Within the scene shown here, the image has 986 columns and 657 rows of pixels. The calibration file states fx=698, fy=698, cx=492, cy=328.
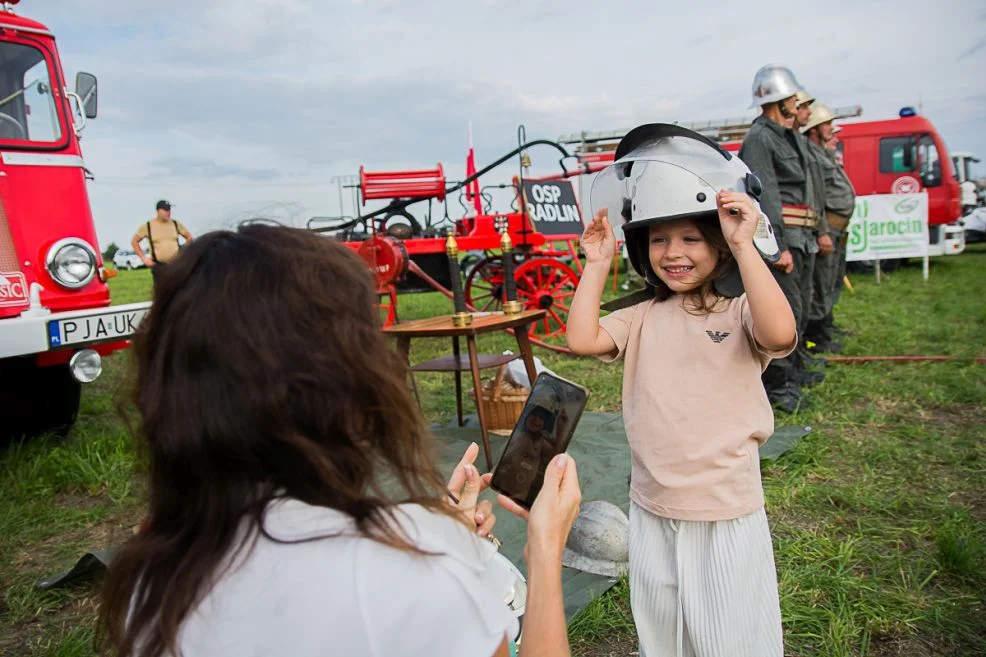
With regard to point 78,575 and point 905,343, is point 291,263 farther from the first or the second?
point 905,343

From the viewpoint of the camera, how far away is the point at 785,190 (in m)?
4.56

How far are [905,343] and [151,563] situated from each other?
6.42 metres

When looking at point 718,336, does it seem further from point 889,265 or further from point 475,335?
point 889,265

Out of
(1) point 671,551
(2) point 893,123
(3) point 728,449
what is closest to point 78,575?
(1) point 671,551

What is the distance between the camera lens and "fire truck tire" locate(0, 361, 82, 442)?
407cm

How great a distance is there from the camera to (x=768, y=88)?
14.4 feet

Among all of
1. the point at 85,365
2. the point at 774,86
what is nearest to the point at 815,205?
the point at 774,86

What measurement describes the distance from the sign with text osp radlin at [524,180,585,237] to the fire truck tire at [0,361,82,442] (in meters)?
4.37

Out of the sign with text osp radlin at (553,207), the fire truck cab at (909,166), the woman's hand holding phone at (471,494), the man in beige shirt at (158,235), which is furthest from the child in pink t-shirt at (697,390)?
the fire truck cab at (909,166)

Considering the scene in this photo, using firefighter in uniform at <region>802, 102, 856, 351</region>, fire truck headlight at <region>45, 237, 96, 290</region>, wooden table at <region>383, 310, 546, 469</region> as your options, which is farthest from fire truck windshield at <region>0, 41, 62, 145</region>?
firefighter in uniform at <region>802, 102, 856, 351</region>

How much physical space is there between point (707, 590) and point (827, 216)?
544 cm

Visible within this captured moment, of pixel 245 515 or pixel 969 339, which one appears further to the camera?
pixel 969 339

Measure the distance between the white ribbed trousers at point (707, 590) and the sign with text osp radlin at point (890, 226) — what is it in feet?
33.2

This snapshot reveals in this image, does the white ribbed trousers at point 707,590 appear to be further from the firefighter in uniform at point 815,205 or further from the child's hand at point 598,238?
the firefighter in uniform at point 815,205
